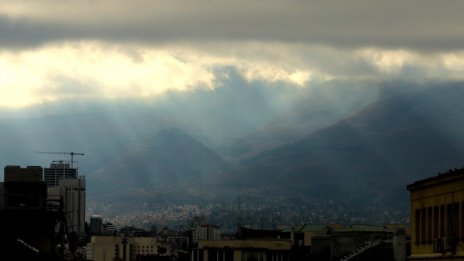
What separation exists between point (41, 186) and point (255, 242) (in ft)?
147

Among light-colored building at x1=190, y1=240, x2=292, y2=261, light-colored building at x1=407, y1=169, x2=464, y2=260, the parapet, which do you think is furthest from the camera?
light-colored building at x1=190, y1=240, x2=292, y2=261

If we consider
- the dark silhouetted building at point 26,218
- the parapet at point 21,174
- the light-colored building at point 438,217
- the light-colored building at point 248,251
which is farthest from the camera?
the light-colored building at point 248,251

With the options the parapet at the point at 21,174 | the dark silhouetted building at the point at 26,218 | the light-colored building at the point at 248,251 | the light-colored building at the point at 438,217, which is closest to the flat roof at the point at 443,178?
the light-colored building at the point at 438,217

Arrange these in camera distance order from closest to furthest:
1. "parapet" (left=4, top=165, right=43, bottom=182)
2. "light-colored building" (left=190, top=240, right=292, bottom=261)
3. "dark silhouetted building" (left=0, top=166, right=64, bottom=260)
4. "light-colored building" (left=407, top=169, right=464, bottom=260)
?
"light-colored building" (left=407, top=169, right=464, bottom=260)
"dark silhouetted building" (left=0, top=166, right=64, bottom=260)
"parapet" (left=4, top=165, right=43, bottom=182)
"light-colored building" (left=190, top=240, right=292, bottom=261)

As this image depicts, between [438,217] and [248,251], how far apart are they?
6901 centimetres

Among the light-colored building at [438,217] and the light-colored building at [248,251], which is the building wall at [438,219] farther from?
the light-colored building at [248,251]

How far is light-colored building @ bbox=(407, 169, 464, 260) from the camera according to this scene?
208ft

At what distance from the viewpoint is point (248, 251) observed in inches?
5354

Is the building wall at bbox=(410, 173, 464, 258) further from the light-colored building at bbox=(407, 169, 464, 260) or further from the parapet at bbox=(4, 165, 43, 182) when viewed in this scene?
the parapet at bbox=(4, 165, 43, 182)

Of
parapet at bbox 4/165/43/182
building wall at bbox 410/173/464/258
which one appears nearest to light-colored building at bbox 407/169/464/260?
building wall at bbox 410/173/464/258

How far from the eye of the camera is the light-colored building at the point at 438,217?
63.5 metres

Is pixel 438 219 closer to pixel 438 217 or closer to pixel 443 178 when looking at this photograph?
pixel 438 217

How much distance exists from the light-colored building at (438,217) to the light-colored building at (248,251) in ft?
203

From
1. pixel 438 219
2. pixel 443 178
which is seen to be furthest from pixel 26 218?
pixel 443 178
